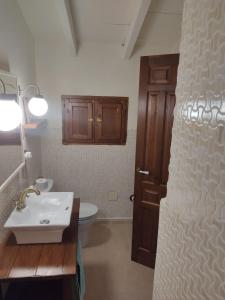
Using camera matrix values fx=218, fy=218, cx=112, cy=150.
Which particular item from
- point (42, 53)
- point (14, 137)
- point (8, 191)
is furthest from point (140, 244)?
point (42, 53)

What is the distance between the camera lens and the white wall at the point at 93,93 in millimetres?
2645

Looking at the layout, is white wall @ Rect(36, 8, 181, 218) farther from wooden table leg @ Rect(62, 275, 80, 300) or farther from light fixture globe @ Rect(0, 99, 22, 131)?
wooden table leg @ Rect(62, 275, 80, 300)

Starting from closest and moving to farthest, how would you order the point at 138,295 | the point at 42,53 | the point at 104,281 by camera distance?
the point at 138,295, the point at 104,281, the point at 42,53

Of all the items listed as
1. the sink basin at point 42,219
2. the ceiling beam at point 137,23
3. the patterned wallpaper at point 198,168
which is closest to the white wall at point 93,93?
the ceiling beam at point 137,23

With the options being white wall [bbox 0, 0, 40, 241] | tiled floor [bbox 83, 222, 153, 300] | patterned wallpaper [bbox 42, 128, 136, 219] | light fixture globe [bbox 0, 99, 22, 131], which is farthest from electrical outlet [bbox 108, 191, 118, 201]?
light fixture globe [bbox 0, 99, 22, 131]

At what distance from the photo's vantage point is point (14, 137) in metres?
1.74

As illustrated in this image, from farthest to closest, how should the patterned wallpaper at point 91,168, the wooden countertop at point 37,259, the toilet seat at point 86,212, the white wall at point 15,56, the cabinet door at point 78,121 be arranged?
the patterned wallpaper at point 91,168
the cabinet door at point 78,121
the toilet seat at point 86,212
the white wall at point 15,56
the wooden countertop at point 37,259

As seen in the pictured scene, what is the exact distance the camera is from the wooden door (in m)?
1.87

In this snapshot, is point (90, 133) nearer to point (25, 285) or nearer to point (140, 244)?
point (140, 244)

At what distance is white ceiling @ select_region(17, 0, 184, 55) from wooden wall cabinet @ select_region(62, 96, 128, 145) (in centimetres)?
70

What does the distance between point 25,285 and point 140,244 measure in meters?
1.17

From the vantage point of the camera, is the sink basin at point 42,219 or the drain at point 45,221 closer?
the sink basin at point 42,219

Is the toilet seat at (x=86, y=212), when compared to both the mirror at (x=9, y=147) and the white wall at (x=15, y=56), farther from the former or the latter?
the mirror at (x=9, y=147)

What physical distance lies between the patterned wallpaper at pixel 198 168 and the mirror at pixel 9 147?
1257 mm
